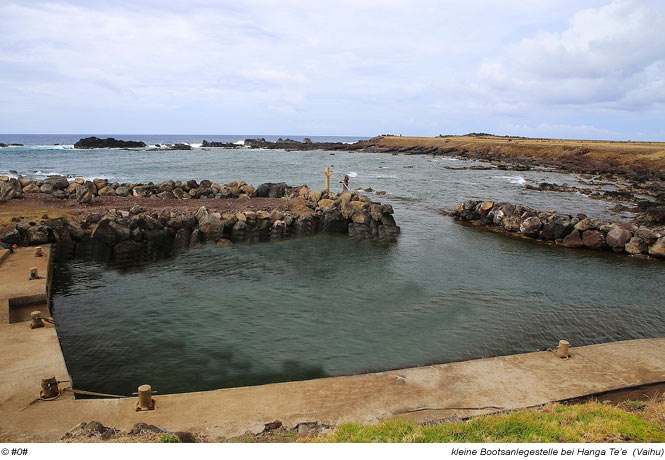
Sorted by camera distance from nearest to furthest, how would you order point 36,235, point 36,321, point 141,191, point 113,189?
point 36,321 < point 36,235 < point 141,191 < point 113,189

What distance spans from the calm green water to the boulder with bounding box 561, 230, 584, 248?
1280mm

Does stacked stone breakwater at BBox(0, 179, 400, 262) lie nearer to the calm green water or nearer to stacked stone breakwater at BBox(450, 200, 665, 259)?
the calm green water

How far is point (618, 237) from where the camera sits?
21.9 meters

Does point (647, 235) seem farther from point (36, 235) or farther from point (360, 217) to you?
point (36, 235)

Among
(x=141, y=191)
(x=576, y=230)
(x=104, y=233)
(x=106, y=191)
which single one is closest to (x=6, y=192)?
(x=106, y=191)

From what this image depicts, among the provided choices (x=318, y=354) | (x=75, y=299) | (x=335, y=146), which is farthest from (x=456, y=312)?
(x=335, y=146)

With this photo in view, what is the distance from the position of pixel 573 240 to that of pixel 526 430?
1998 cm

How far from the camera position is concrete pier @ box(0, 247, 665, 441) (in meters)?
6.84

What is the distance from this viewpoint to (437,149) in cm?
10100

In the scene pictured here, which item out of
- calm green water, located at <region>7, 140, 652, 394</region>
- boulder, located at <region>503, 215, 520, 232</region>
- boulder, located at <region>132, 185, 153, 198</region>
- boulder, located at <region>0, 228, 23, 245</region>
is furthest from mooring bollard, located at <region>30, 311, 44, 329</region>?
boulder, located at <region>503, 215, 520, 232</region>

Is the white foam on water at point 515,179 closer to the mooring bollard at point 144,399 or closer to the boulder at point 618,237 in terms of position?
the boulder at point 618,237

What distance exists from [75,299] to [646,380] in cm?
1628

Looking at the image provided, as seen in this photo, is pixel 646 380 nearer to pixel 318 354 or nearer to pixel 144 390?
pixel 318 354

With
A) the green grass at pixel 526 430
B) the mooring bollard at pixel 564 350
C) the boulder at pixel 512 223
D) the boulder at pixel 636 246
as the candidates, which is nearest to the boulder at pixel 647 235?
the boulder at pixel 636 246
